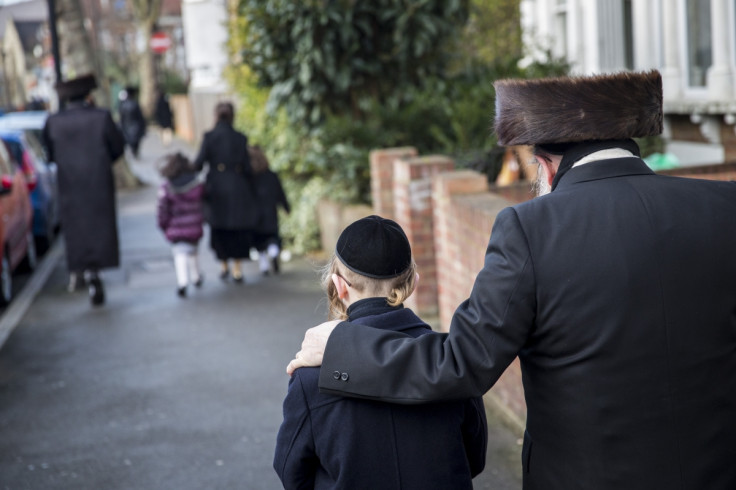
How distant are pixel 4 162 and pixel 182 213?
9.59ft

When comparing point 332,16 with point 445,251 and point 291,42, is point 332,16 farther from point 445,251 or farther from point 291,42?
point 445,251

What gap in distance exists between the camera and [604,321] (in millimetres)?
2342

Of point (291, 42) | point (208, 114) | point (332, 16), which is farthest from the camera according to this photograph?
point (208, 114)

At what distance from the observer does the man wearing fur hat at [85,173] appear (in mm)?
9719

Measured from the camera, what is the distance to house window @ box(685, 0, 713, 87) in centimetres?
1024

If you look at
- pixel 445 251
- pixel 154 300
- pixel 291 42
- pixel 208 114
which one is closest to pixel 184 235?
pixel 154 300

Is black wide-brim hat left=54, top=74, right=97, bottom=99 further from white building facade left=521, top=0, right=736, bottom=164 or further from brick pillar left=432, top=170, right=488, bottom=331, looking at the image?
white building facade left=521, top=0, right=736, bottom=164

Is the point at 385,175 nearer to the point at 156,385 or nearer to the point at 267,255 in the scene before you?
the point at 267,255

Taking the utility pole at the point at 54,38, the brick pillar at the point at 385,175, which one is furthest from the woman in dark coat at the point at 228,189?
the utility pole at the point at 54,38

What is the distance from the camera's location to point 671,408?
2.36m

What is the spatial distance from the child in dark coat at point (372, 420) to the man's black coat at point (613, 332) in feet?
0.75

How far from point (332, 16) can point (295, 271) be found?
2742 millimetres

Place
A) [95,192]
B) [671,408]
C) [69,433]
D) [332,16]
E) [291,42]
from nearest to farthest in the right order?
[671,408], [69,433], [95,192], [332,16], [291,42]

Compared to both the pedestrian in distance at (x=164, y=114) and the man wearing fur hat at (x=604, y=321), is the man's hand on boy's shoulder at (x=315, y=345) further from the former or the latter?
the pedestrian in distance at (x=164, y=114)
